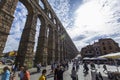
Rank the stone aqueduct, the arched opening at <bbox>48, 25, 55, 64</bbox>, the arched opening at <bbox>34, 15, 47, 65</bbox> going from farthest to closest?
1. the arched opening at <bbox>48, 25, 55, 64</bbox>
2. the arched opening at <bbox>34, 15, 47, 65</bbox>
3. the stone aqueduct

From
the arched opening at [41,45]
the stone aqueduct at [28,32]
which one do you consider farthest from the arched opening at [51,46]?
Answer: the arched opening at [41,45]

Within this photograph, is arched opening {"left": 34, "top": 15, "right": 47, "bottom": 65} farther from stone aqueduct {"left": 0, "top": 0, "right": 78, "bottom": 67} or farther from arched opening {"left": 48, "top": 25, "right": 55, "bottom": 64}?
arched opening {"left": 48, "top": 25, "right": 55, "bottom": 64}

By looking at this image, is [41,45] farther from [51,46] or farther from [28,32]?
[51,46]

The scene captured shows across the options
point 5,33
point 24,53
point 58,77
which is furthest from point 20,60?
point 58,77

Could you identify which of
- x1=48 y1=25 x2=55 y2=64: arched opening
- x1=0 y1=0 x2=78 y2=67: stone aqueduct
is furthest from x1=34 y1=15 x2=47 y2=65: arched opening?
x1=48 y1=25 x2=55 y2=64: arched opening

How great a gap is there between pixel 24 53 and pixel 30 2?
289 inches

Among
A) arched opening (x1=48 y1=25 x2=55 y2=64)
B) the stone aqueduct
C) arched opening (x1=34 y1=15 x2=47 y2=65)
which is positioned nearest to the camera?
the stone aqueduct

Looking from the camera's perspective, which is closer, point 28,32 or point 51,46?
point 28,32

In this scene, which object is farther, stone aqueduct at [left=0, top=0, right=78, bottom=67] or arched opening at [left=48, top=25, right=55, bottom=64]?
arched opening at [left=48, top=25, right=55, bottom=64]

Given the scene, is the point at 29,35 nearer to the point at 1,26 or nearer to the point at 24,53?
the point at 24,53

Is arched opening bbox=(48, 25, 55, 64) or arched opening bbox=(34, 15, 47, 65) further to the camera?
arched opening bbox=(48, 25, 55, 64)

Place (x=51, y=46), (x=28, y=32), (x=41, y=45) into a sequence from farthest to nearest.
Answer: (x=51, y=46), (x=41, y=45), (x=28, y=32)

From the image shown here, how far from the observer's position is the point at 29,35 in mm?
14289

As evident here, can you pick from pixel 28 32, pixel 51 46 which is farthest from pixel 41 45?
pixel 51 46
